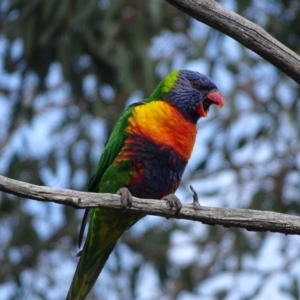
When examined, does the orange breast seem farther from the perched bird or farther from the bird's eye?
the bird's eye

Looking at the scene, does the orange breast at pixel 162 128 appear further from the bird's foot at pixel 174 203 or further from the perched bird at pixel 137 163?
the bird's foot at pixel 174 203

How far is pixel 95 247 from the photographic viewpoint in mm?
3141

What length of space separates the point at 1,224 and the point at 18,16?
2.01 meters

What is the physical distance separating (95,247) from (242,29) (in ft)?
3.86

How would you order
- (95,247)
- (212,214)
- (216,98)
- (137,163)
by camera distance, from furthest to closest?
(216,98), (95,247), (137,163), (212,214)

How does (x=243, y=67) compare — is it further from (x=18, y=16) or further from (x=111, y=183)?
(x=111, y=183)

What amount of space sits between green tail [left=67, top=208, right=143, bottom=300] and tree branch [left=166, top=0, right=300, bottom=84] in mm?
909

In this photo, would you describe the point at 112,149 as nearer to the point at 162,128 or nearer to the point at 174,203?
the point at 162,128

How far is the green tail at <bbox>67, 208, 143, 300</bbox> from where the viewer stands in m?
3.05

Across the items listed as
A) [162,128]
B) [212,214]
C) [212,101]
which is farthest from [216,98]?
[212,214]

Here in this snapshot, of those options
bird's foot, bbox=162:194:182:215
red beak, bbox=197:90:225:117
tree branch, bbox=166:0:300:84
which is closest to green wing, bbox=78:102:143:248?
red beak, bbox=197:90:225:117

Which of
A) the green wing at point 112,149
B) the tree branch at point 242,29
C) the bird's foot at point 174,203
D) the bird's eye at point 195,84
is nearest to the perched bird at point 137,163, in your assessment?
the green wing at point 112,149

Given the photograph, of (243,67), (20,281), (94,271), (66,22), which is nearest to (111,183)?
(94,271)

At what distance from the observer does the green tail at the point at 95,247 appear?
10.0 feet
